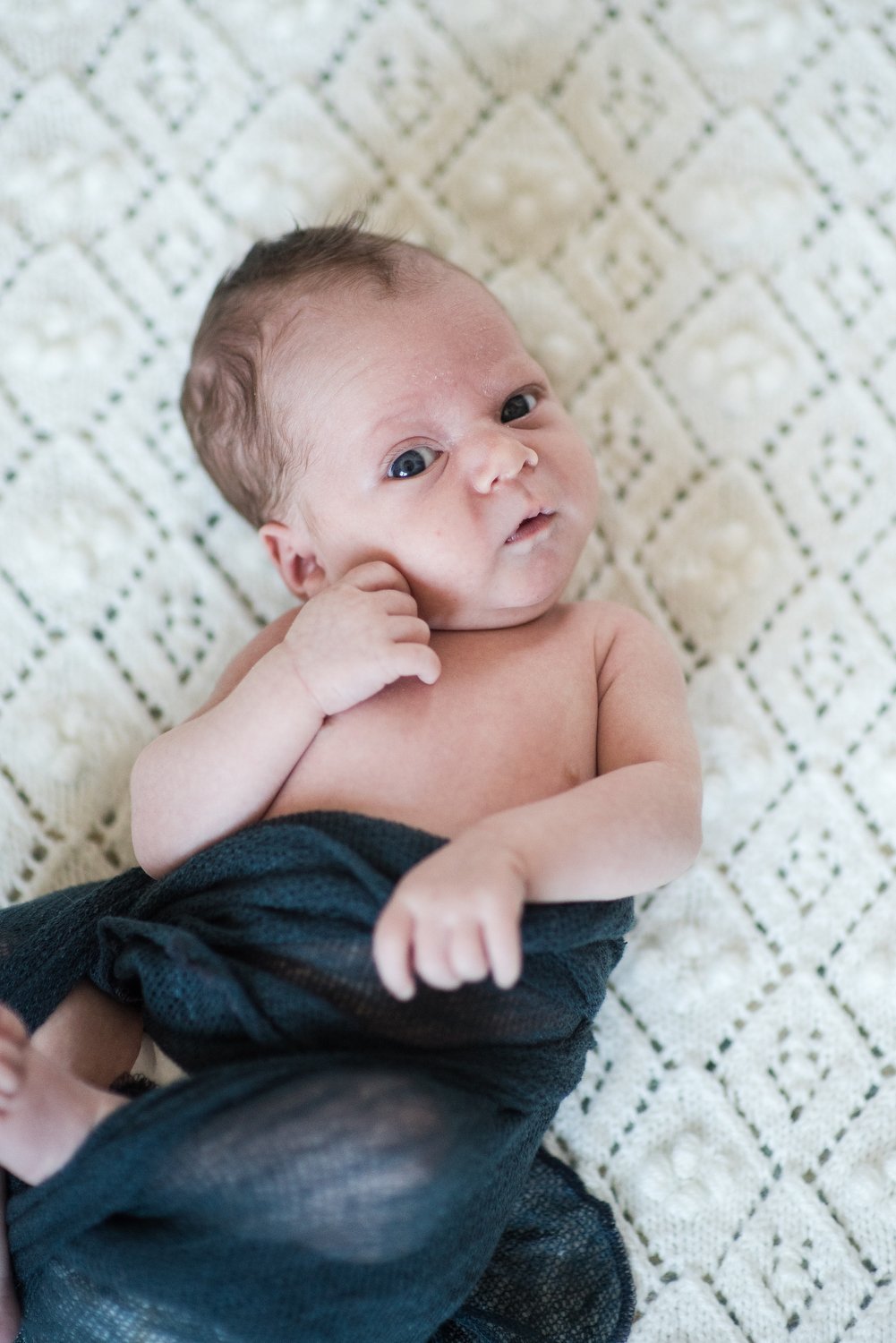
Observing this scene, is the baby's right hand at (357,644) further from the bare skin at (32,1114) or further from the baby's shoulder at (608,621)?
the bare skin at (32,1114)

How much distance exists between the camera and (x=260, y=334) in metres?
1.04

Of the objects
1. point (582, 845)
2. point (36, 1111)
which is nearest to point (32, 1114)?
point (36, 1111)

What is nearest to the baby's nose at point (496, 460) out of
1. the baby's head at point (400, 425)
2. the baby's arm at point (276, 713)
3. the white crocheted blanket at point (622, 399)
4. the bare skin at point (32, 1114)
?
the baby's head at point (400, 425)

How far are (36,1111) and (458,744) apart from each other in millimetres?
408

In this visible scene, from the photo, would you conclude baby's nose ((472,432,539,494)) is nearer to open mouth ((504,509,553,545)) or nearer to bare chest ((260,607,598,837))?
open mouth ((504,509,553,545))

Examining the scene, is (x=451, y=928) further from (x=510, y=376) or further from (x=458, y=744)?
(x=510, y=376)

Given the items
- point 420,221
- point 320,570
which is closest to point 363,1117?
point 320,570

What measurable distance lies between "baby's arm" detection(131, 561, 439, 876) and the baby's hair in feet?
0.55

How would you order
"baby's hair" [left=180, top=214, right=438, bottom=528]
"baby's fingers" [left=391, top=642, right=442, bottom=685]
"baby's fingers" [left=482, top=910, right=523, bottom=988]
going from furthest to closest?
1. "baby's hair" [left=180, top=214, right=438, bottom=528]
2. "baby's fingers" [left=391, top=642, right=442, bottom=685]
3. "baby's fingers" [left=482, top=910, right=523, bottom=988]

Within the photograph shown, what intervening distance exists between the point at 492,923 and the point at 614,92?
0.98 meters

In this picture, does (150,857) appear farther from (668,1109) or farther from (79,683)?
(668,1109)

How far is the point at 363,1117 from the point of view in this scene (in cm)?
77

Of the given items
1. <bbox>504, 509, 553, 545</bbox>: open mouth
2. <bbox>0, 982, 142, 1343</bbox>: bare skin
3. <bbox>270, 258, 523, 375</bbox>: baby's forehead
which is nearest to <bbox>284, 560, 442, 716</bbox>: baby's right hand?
<bbox>504, 509, 553, 545</bbox>: open mouth

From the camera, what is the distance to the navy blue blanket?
0.77 metres
